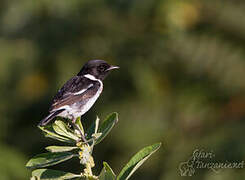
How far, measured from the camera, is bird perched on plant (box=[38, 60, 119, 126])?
437 cm

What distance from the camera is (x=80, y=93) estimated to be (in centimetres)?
466

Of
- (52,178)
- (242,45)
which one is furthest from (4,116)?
(52,178)

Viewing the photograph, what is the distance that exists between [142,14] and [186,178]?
3.24 m

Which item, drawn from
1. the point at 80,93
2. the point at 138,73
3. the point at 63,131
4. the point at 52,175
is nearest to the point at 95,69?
the point at 80,93

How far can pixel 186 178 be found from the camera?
7.04 metres

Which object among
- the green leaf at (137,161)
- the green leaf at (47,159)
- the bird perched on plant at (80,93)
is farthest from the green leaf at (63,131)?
the bird perched on plant at (80,93)

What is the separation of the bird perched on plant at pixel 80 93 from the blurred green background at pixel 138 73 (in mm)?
2268

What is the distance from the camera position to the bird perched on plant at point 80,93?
4367mm

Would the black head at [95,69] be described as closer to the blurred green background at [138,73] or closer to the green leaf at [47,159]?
the blurred green background at [138,73]

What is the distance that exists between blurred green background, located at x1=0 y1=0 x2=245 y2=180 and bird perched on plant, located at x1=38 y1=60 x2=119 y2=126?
7.44ft

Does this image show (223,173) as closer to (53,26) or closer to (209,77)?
(209,77)

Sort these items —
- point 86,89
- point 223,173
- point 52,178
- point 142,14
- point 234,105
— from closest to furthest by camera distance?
1. point 52,178
2. point 86,89
3. point 223,173
4. point 234,105
5. point 142,14

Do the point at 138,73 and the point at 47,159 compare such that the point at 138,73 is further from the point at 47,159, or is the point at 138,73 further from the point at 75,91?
the point at 47,159

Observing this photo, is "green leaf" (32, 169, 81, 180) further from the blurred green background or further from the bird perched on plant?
the blurred green background
